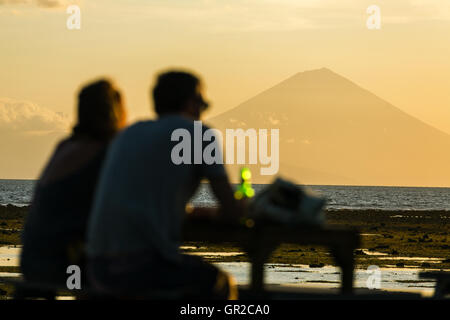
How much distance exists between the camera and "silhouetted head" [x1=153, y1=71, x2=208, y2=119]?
6.46 meters

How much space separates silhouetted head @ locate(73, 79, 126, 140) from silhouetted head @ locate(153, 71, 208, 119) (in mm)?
578

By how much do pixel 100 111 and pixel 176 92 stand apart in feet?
2.61

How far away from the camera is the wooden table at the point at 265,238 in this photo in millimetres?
7031

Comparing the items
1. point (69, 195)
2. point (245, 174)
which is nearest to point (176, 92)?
point (69, 195)

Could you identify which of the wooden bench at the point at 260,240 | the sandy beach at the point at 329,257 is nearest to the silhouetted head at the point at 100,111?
the wooden bench at the point at 260,240

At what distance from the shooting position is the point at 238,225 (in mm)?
6996

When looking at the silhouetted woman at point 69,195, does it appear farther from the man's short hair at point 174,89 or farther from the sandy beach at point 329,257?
the sandy beach at point 329,257

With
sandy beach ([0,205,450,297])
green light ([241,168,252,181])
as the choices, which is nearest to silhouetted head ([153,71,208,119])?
green light ([241,168,252,181])

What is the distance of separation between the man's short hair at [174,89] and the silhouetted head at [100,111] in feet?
2.00

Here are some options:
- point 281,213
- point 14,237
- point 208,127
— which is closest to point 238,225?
point 281,213

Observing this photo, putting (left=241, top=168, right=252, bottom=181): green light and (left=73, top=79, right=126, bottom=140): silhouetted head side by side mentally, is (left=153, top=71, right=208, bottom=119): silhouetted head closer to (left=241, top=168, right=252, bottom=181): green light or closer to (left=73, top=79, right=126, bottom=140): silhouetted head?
(left=73, top=79, right=126, bottom=140): silhouetted head

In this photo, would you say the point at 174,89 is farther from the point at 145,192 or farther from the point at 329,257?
the point at 329,257

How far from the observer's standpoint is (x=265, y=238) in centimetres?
703
